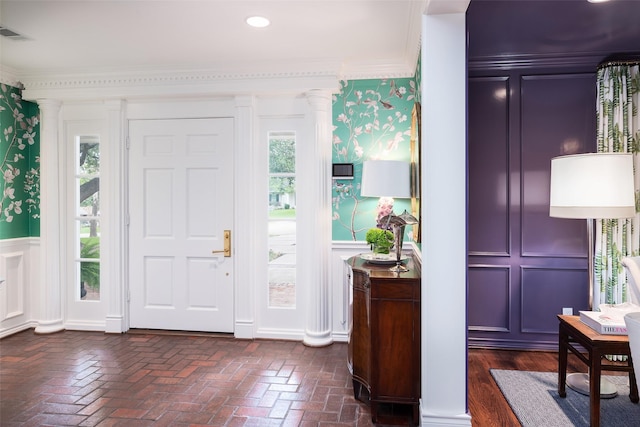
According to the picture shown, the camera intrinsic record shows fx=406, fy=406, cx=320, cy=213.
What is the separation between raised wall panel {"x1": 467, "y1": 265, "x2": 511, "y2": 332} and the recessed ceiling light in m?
2.68

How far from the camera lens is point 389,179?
3.01 metres

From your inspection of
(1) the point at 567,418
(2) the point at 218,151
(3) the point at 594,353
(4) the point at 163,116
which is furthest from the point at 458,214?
(4) the point at 163,116

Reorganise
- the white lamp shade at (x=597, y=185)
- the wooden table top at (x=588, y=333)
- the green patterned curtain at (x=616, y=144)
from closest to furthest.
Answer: the wooden table top at (x=588, y=333)
the white lamp shade at (x=597, y=185)
the green patterned curtain at (x=616, y=144)

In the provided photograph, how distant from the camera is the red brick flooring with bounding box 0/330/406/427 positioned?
8.15 ft

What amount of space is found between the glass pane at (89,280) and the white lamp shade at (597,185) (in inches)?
167

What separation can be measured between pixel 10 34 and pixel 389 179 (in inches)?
122

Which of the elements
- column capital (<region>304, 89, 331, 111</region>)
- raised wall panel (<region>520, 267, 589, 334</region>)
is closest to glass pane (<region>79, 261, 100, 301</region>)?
column capital (<region>304, 89, 331, 111</region>)

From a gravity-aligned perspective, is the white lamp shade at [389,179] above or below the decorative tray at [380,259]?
above

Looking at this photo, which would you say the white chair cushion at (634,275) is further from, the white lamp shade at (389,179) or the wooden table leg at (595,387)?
the white lamp shade at (389,179)

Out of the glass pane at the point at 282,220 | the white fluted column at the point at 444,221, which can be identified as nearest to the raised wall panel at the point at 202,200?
the glass pane at the point at 282,220

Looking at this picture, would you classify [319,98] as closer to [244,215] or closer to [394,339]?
[244,215]

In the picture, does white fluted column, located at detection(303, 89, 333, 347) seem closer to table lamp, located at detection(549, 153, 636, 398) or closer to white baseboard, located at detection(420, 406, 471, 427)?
white baseboard, located at detection(420, 406, 471, 427)

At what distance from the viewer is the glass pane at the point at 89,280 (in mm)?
4168

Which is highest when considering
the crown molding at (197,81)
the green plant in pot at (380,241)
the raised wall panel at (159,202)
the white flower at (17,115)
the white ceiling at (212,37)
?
the white ceiling at (212,37)
